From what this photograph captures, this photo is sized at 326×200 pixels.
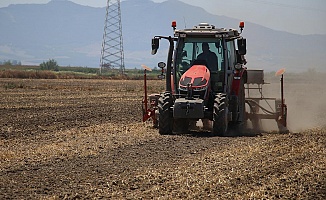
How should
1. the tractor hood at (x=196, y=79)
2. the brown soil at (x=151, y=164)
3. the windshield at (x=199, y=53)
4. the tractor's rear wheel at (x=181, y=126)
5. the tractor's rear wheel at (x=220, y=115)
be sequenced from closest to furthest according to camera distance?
the brown soil at (x=151, y=164) < the tractor's rear wheel at (x=220, y=115) < the tractor hood at (x=196, y=79) < the windshield at (x=199, y=53) < the tractor's rear wheel at (x=181, y=126)

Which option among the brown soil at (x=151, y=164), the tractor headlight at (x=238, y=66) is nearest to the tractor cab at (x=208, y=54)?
the tractor headlight at (x=238, y=66)

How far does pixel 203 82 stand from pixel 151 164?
482cm

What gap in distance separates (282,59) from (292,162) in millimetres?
47841

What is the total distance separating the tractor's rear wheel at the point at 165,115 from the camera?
15633 mm

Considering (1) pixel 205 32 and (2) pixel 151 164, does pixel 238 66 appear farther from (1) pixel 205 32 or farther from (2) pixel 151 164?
(2) pixel 151 164

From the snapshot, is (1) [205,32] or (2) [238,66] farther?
(2) [238,66]

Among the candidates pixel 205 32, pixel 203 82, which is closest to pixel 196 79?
pixel 203 82

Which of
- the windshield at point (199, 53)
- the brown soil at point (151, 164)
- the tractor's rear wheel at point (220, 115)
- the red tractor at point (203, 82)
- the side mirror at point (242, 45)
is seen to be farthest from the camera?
the windshield at point (199, 53)

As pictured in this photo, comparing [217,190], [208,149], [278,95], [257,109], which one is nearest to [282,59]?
[278,95]

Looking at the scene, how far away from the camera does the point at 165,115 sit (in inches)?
615

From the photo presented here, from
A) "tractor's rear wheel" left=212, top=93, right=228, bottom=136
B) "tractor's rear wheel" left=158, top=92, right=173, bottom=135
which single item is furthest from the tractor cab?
"tractor's rear wheel" left=212, top=93, right=228, bottom=136

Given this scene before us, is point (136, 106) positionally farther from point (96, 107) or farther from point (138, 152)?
point (138, 152)

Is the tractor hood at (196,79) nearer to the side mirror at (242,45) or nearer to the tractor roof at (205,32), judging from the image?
the tractor roof at (205,32)

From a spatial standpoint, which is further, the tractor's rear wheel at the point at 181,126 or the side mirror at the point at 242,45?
the tractor's rear wheel at the point at 181,126
